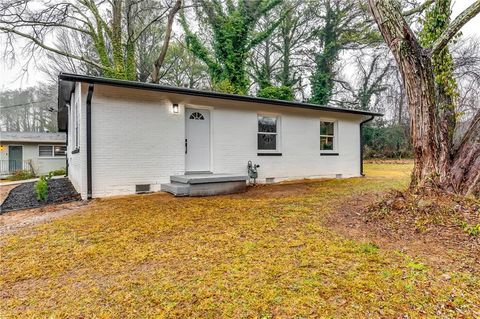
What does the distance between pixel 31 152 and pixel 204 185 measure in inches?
642

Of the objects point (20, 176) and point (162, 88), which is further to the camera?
point (20, 176)

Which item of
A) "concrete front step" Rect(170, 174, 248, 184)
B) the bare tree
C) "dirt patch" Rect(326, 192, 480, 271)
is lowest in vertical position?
"dirt patch" Rect(326, 192, 480, 271)

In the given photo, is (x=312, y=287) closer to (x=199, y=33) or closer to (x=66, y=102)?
(x=66, y=102)

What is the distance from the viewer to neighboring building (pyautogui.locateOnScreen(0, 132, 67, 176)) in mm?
15796

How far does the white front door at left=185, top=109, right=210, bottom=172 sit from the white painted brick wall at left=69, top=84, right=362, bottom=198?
194 millimetres

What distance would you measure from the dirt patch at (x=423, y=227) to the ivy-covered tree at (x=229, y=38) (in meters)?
11.5

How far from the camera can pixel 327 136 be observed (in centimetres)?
991

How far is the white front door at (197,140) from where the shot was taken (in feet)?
23.7

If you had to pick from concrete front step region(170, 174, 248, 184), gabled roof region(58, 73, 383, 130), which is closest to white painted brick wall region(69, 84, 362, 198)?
gabled roof region(58, 73, 383, 130)

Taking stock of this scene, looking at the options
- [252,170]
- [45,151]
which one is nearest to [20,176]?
[45,151]

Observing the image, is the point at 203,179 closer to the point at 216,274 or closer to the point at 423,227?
the point at 216,274

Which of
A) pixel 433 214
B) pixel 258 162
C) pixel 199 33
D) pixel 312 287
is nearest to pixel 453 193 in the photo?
pixel 433 214

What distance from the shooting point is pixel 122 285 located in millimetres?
2121

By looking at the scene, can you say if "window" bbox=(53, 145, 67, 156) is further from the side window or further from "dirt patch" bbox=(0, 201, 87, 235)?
"dirt patch" bbox=(0, 201, 87, 235)
